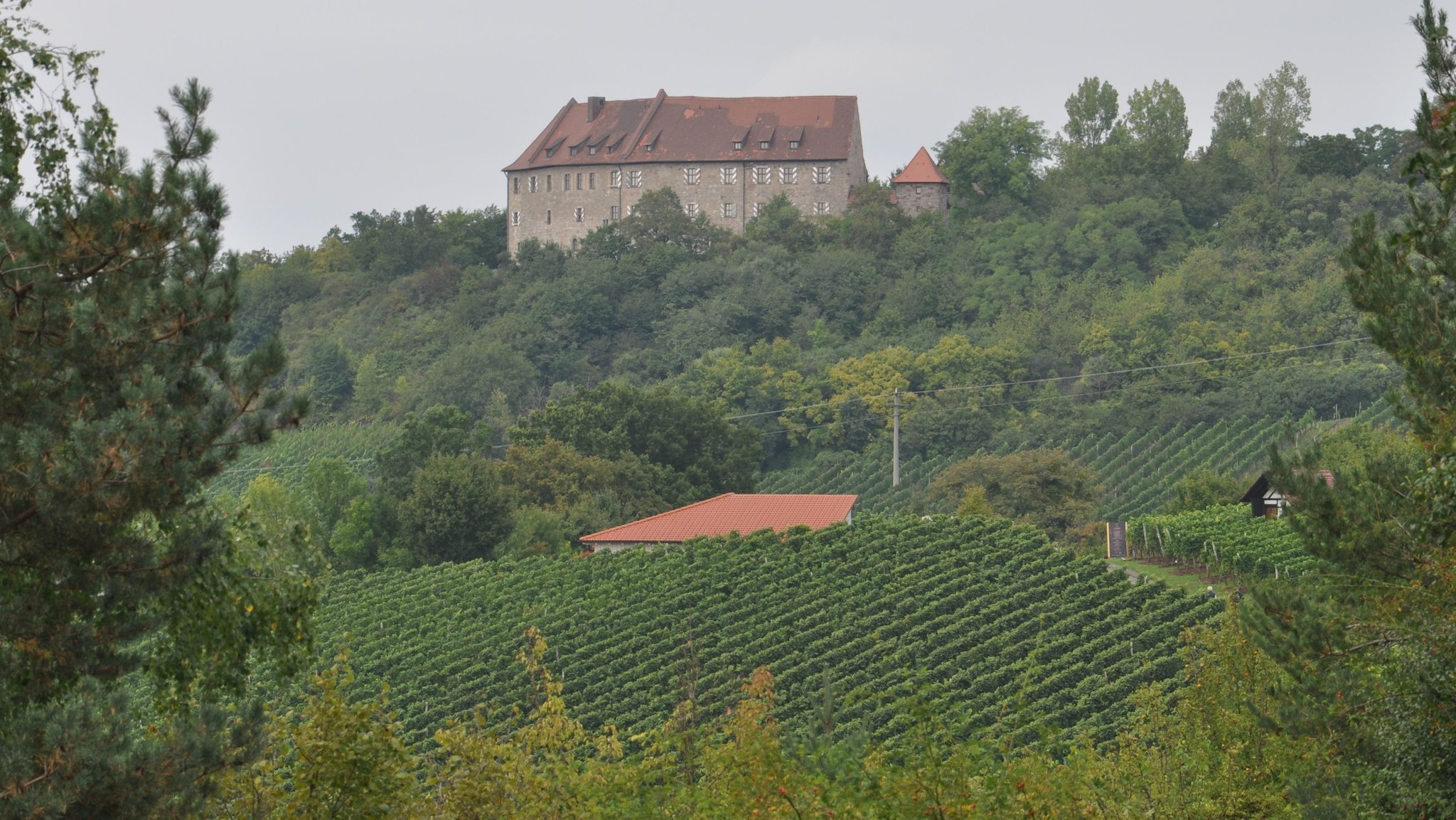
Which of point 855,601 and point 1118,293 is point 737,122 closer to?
point 1118,293

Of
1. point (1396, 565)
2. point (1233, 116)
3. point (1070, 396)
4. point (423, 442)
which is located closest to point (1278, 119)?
point (1233, 116)

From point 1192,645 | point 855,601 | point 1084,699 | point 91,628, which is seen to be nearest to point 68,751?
point 91,628

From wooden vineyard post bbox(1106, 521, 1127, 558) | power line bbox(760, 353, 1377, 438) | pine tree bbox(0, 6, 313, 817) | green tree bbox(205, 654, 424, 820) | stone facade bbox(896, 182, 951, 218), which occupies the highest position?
stone facade bbox(896, 182, 951, 218)

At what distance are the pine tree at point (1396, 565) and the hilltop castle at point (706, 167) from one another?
214ft

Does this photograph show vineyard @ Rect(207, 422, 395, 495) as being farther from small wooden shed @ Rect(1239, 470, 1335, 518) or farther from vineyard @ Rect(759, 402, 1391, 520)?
small wooden shed @ Rect(1239, 470, 1335, 518)

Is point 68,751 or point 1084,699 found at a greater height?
point 68,751

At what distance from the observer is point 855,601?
32.2 m

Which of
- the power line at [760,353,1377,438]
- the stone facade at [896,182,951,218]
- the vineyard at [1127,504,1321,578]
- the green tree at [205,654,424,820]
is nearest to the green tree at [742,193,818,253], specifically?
the stone facade at [896,182,951,218]

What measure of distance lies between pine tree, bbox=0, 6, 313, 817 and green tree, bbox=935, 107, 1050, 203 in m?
75.0

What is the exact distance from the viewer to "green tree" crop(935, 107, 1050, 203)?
3241 inches

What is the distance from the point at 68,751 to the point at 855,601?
961 inches

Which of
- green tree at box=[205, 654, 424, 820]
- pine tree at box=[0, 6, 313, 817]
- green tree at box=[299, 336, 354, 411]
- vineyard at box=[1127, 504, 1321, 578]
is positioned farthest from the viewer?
green tree at box=[299, 336, 354, 411]

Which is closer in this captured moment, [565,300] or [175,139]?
[175,139]

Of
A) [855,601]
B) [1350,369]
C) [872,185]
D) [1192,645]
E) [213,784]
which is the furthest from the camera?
[872,185]
